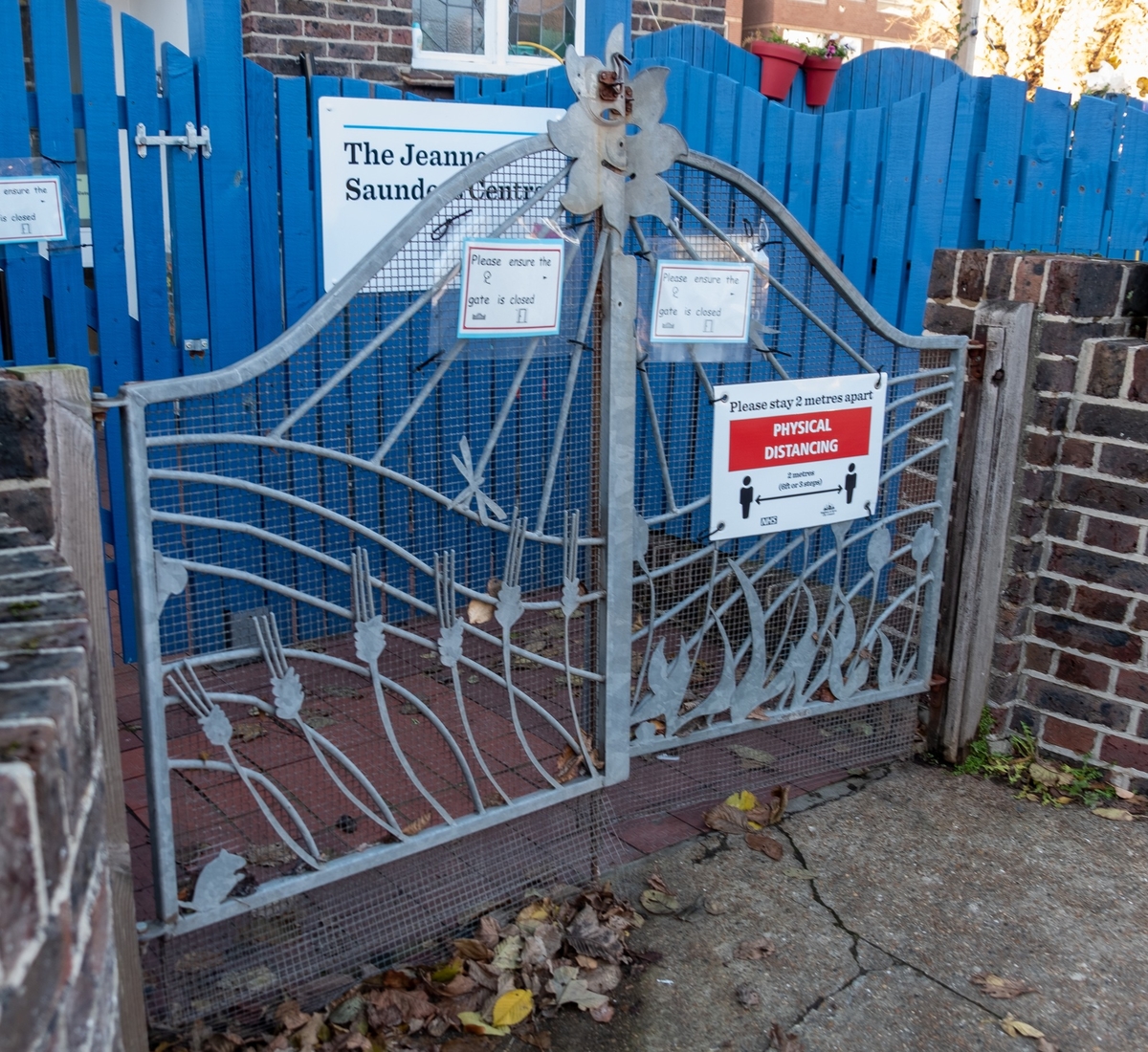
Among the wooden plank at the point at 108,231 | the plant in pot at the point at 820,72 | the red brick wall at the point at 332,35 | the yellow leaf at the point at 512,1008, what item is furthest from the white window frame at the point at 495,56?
the yellow leaf at the point at 512,1008

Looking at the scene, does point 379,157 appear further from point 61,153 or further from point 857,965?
point 857,965

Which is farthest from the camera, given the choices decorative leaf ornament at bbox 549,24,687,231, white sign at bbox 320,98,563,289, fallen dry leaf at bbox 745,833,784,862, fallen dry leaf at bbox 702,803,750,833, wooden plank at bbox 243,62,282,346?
white sign at bbox 320,98,563,289

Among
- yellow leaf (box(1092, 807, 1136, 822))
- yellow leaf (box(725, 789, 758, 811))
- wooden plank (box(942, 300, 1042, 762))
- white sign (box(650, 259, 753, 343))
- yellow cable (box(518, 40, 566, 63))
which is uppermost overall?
yellow cable (box(518, 40, 566, 63))

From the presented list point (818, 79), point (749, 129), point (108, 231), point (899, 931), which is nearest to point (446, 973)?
point (899, 931)

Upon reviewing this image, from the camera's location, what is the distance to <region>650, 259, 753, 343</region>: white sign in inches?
112

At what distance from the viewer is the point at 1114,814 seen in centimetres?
350

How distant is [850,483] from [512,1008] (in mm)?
1698

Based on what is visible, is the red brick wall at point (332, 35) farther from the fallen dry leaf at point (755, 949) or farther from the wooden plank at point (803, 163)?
the fallen dry leaf at point (755, 949)

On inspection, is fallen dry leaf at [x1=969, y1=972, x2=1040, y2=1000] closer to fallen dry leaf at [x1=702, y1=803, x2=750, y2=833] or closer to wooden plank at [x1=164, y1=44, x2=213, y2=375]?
fallen dry leaf at [x1=702, y1=803, x2=750, y2=833]

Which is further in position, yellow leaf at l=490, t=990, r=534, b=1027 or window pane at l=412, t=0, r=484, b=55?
window pane at l=412, t=0, r=484, b=55

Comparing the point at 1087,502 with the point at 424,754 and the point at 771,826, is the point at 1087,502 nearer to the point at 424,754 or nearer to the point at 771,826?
the point at 771,826

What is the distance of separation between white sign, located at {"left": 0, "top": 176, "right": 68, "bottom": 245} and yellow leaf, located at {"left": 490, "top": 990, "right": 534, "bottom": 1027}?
2.71m

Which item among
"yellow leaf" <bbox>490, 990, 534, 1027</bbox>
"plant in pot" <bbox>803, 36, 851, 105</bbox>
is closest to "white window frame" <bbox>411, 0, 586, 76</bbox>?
"plant in pot" <bbox>803, 36, 851, 105</bbox>

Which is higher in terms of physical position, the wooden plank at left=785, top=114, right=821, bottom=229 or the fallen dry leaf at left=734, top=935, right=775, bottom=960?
the wooden plank at left=785, top=114, right=821, bottom=229
